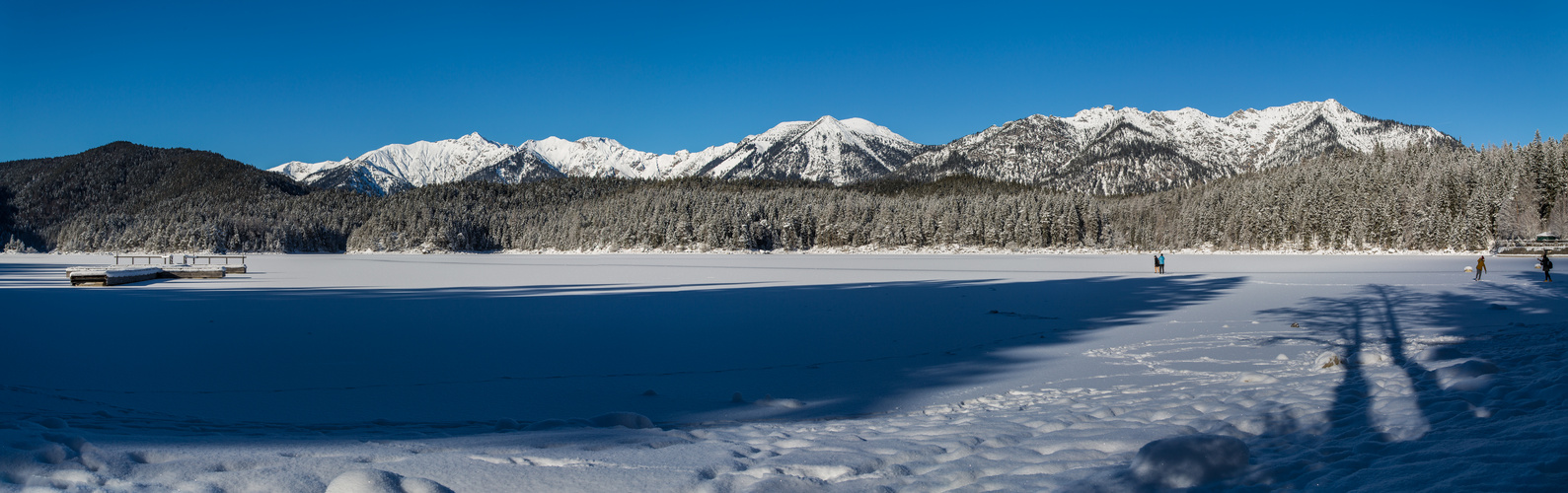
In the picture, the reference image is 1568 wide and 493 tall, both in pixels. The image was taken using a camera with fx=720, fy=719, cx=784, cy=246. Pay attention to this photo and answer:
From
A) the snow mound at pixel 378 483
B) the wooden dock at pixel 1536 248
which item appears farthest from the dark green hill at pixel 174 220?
the wooden dock at pixel 1536 248

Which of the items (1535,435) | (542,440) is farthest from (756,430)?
(1535,435)

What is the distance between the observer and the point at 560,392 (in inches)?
267

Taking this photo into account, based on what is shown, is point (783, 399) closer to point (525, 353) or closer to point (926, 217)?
point (525, 353)

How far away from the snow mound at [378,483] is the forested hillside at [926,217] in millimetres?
85547

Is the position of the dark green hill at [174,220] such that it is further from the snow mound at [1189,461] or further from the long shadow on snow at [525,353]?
the snow mound at [1189,461]

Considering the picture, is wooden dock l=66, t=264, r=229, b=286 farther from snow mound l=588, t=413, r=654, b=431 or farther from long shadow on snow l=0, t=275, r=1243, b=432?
snow mound l=588, t=413, r=654, b=431

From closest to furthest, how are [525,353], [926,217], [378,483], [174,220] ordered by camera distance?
1. [378,483]
2. [525,353]
3. [926,217]
4. [174,220]

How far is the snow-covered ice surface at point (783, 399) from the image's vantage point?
11.4 ft

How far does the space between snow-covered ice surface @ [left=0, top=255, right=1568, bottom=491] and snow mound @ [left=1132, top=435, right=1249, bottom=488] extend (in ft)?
0.05

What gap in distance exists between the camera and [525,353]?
30.0 ft

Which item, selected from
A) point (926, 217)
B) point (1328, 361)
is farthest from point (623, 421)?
point (926, 217)

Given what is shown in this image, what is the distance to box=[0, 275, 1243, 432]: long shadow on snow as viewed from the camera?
6.30 meters

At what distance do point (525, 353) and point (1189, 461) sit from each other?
7.75 m

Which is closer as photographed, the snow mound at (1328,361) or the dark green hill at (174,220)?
the snow mound at (1328,361)
